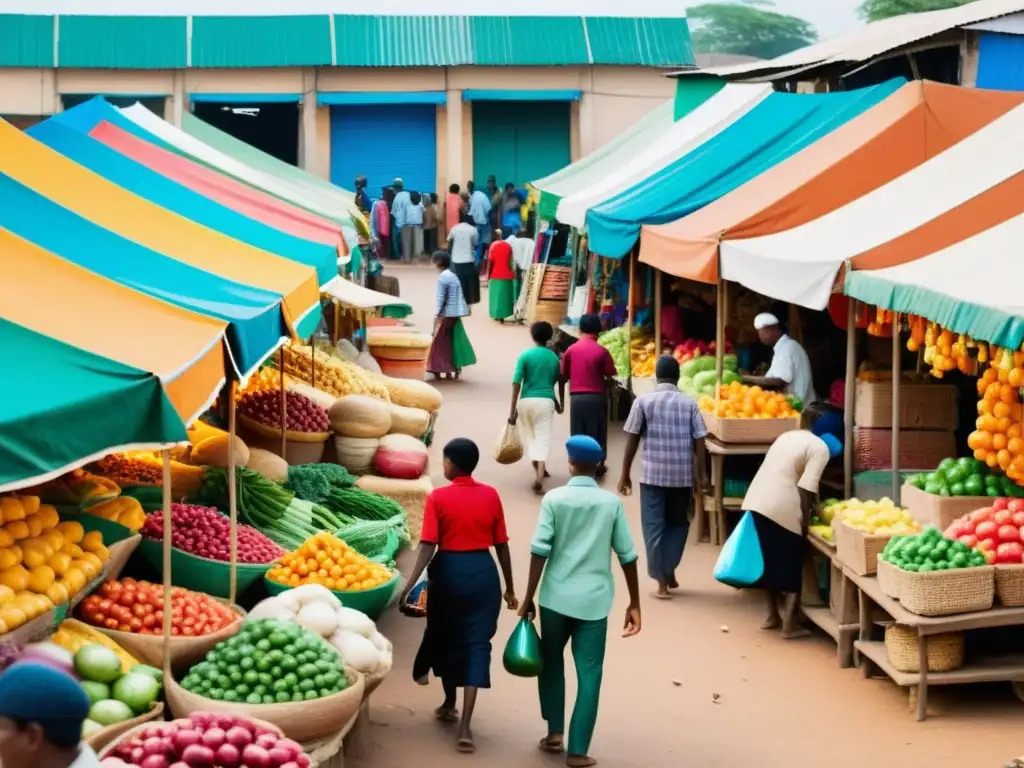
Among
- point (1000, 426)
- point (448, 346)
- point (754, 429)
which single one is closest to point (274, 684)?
point (1000, 426)

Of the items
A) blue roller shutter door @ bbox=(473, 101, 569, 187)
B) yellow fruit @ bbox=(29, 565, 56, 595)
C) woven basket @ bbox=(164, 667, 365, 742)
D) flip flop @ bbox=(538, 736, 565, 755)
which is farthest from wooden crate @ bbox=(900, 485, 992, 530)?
blue roller shutter door @ bbox=(473, 101, 569, 187)

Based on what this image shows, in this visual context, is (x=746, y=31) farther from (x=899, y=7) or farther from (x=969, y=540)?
(x=969, y=540)

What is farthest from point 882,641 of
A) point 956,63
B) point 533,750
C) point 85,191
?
point 956,63

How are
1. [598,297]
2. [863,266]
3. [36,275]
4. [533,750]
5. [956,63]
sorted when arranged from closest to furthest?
[36,275]
[533,750]
[863,266]
[956,63]
[598,297]

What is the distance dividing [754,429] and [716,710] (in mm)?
3532

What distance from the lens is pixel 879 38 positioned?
62.7 ft

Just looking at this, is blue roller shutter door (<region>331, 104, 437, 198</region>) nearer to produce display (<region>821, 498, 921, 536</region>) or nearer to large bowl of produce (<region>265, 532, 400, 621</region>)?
produce display (<region>821, 498, 921, 536</region>)

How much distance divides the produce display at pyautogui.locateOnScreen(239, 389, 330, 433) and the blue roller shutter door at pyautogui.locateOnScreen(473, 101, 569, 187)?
25.3 metres

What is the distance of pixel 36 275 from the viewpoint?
6707mm

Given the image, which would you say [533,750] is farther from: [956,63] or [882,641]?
[956,63]

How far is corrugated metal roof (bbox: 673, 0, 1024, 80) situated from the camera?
16781mm

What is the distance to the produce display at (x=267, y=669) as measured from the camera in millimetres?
6375

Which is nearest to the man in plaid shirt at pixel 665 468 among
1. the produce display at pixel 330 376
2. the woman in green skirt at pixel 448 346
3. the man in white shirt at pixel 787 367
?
the man in white shirt at pixel 787 367

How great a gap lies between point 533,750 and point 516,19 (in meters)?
30.9
